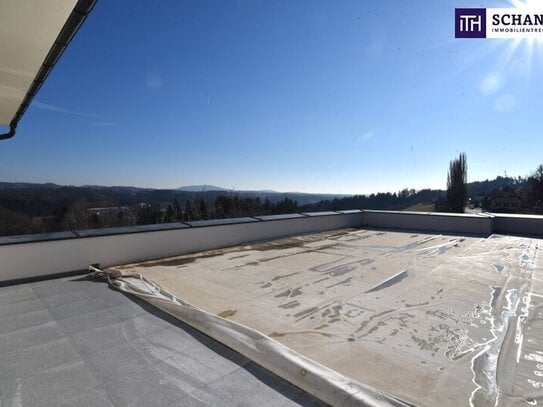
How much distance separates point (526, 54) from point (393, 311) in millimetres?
5206

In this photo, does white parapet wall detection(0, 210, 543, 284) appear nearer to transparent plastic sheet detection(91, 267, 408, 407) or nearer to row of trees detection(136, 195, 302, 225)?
transparent plastic sheet detection(91, 267, 408, 407)

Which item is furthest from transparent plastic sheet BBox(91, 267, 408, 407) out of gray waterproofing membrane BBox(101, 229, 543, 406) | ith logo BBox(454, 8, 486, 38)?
ith logo BBox(454, 8, 486, 38)

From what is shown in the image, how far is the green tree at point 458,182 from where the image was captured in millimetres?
22797

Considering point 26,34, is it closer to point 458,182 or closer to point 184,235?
point 184,235

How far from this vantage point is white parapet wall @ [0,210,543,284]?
121 inches

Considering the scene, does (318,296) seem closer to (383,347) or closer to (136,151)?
(383,347)

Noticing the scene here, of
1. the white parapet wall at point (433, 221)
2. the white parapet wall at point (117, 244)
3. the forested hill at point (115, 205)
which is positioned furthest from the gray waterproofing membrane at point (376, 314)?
the forested hill at point (115, 205)

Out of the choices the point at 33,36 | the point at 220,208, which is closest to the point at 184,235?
the point at 33,36

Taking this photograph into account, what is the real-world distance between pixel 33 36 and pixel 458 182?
2722 centimetres

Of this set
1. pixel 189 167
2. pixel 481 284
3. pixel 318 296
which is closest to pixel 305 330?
pixel 318 296

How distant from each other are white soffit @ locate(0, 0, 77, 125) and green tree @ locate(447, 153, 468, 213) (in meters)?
25.5

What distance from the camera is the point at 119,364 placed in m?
1.55

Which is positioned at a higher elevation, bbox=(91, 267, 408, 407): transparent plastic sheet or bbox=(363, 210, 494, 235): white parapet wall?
bbox=(363, 210, 494, 235): white parapet wall

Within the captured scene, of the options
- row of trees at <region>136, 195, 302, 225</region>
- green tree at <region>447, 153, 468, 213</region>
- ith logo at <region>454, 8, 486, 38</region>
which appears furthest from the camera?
green tree at <region>447, 153, 468, 213</region>
